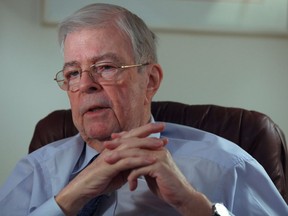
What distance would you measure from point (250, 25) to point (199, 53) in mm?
262

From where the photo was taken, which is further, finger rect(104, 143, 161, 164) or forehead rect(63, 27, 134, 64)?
forehead rect(63, 27, 134, 64)

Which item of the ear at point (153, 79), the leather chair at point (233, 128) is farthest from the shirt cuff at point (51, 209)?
the leather chair at point (233, 128)

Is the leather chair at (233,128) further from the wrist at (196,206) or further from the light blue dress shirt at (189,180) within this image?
the wrist at (196,206)

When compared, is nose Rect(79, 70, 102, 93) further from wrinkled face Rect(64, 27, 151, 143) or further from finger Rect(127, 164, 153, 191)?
finger Rect(127, 164, 153, 191)

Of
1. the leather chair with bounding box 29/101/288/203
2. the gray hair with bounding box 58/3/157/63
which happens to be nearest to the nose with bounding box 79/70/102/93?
the gray hair with bounding box 58/3/157/63

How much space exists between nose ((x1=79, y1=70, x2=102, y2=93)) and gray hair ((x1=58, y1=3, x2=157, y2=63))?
0.14 meters

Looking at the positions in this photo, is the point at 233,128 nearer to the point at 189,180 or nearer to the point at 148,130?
the point at 189,180

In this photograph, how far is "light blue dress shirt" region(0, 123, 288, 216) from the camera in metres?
1.21

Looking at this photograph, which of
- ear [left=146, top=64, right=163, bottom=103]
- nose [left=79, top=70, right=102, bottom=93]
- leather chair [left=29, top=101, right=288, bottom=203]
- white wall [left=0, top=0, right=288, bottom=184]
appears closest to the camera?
nose [left=79, top=70, right=102, bottom=93]

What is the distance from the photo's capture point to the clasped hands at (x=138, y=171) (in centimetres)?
100

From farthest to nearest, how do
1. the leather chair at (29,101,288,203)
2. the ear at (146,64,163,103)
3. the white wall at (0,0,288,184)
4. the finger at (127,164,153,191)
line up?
the white wall at (0,0,288,184), the leather chair at (29,101,288,203), the ear at (146,64,163,103), the finger at (127,164,153,191)

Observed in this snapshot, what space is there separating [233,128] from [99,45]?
0.61 metres

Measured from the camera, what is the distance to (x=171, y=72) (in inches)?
80.5

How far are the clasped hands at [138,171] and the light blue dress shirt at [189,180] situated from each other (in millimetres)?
110
